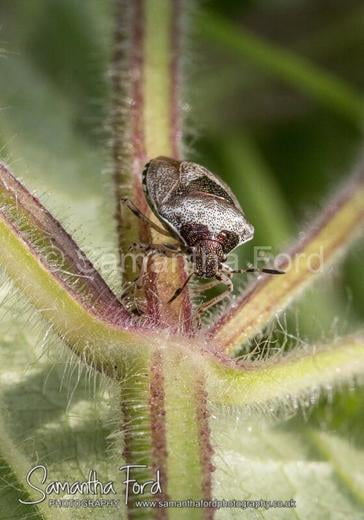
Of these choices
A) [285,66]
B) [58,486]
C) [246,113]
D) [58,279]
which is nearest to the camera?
[58,279]

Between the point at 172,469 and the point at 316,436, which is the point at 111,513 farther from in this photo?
the point at 316,436

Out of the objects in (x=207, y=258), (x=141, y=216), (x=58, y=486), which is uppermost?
(x=141, y=216)

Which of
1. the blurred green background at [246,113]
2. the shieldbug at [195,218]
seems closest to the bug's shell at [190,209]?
the shieldbug at [195,218]

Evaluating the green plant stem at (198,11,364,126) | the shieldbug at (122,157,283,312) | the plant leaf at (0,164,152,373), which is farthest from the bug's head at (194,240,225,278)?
the green plant stem at (198,11,364,126)

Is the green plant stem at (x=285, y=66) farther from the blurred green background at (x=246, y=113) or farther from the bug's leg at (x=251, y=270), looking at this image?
the bug's leg at (x=251, y=270)

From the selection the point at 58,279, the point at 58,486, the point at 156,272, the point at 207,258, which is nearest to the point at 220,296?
the point at 207,258

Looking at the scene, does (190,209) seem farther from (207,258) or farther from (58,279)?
(58,279)

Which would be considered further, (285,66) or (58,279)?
(285,66)

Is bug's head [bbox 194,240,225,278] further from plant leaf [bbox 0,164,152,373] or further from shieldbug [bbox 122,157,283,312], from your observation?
plant leaf [bbox 0,164,152,373]
